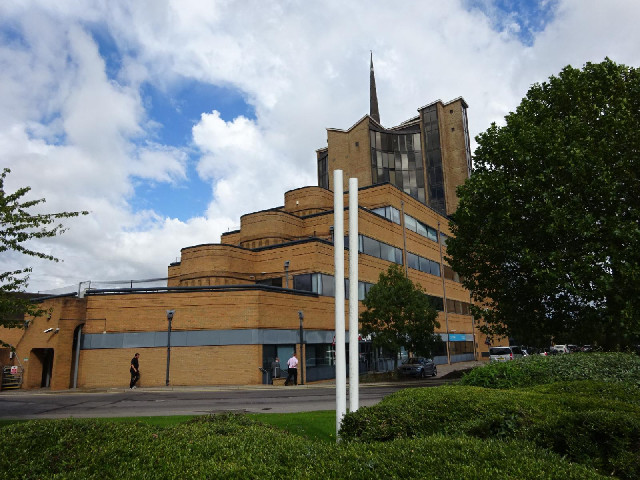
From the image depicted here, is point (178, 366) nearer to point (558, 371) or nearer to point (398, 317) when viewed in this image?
point (398, 317)

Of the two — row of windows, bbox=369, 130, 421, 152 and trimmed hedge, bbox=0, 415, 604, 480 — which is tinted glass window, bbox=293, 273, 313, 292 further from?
row of windows, bbox=369, 130, 421, 152

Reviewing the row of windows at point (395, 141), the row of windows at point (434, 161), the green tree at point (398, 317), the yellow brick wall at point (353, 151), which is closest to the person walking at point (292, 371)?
the green tree at point (398, 317)

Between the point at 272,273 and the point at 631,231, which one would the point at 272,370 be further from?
the point at 631,231

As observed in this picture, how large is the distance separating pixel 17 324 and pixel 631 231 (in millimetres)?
18622

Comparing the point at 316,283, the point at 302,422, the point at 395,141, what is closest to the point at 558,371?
the point at 302,422

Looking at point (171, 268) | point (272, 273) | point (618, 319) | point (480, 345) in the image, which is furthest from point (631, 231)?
point (480, 345)

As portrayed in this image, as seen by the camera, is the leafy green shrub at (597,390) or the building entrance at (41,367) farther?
the building entrance at (41,367)

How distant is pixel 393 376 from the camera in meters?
30.8

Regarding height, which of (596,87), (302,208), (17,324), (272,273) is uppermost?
(302,208)

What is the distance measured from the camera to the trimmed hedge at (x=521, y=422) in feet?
14.3

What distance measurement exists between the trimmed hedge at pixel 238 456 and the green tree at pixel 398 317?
24.4 m

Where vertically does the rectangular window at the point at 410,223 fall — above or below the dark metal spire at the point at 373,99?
below

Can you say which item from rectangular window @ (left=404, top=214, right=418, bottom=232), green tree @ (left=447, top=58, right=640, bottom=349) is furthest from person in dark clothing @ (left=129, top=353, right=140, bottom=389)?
rectangular window @ (left=404, top=214, right=418, bottom=232)

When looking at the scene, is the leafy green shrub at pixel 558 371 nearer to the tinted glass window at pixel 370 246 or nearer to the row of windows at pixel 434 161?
the tinted glass window at pixel 370 246
